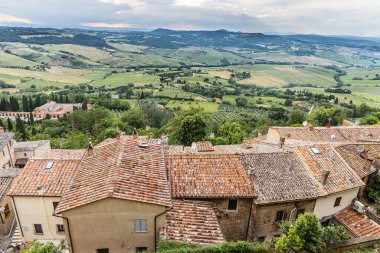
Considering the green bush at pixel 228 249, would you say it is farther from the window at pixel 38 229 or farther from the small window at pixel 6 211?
the small window at pixel 6 211

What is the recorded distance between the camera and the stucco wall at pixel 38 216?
82.2 feet

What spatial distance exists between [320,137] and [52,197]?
37.3m

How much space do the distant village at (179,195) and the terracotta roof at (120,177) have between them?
3.0 inches

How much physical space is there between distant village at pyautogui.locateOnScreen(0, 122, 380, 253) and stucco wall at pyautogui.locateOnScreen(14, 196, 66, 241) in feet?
0.28

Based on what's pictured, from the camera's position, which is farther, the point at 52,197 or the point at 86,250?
the point at 52,197

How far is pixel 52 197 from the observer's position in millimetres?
24906

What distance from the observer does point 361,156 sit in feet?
100

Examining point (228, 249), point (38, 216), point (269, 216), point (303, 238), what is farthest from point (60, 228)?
point (303, 238)

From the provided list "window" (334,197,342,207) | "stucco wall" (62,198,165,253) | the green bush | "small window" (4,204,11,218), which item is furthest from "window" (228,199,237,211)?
"small window" (4,204,11,218)

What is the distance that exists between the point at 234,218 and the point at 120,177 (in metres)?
10.3

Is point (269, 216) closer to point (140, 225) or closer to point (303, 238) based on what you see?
point (303, 238)

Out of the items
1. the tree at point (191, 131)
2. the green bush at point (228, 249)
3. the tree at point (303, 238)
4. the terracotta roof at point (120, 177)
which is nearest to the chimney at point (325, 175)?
the tree at point (303, 238)

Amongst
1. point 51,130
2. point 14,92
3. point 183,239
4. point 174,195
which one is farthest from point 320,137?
point 14,92

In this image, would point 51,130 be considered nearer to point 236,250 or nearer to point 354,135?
point 354,135
